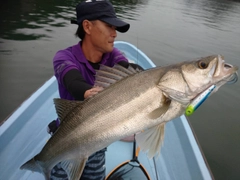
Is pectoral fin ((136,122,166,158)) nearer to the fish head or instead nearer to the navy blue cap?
the fish head

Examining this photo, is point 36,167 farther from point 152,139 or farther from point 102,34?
point 102,34

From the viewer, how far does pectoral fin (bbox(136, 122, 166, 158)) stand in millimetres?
1811

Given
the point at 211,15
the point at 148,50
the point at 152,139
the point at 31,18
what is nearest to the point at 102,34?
the point at 152,139

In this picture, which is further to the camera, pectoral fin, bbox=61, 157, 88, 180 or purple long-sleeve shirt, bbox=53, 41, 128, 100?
purple long-sleeve shirt, bbox=53, 41, 128, 100

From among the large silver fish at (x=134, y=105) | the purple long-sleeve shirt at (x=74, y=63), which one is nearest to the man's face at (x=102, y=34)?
the purple long-sleeve shirt at (x=74, y=63)

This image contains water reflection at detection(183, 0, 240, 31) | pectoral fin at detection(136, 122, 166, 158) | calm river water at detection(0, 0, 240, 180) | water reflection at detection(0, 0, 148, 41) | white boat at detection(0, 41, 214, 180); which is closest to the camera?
pectoral fin at detection(136, 122, 166, 158)

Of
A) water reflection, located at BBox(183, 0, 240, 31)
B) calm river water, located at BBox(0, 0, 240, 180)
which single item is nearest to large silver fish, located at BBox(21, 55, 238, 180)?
calm river water, located at BBox(0, 0, 240, 180)

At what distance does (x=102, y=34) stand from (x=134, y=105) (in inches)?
36.7

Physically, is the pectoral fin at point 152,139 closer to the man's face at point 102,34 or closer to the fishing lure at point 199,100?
the fishing lure at point 199,100

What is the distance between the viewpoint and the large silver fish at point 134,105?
5.55 ft

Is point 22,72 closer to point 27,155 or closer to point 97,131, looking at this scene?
point 27,155

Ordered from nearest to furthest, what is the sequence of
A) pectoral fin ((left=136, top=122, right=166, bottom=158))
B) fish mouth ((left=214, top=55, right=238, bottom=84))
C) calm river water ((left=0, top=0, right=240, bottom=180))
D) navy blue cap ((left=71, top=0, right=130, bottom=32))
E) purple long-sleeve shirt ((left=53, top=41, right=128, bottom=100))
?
fish mouth ((left=214, top=55, right=238, bottom=84))
pectoral fin ((left=136, top=122, right=166, bottom=158))
purple long-sleeve shirt ((left=53, top=41, right=128, bottom=100))
navy blue cap ((left=71, top=0, right=130, bottom=32))
calm river water ((left=0, top=0, right=240, bottom=180))

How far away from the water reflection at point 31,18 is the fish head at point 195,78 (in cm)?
1044

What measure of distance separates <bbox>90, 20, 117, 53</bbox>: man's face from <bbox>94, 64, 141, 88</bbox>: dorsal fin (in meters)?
0.50
